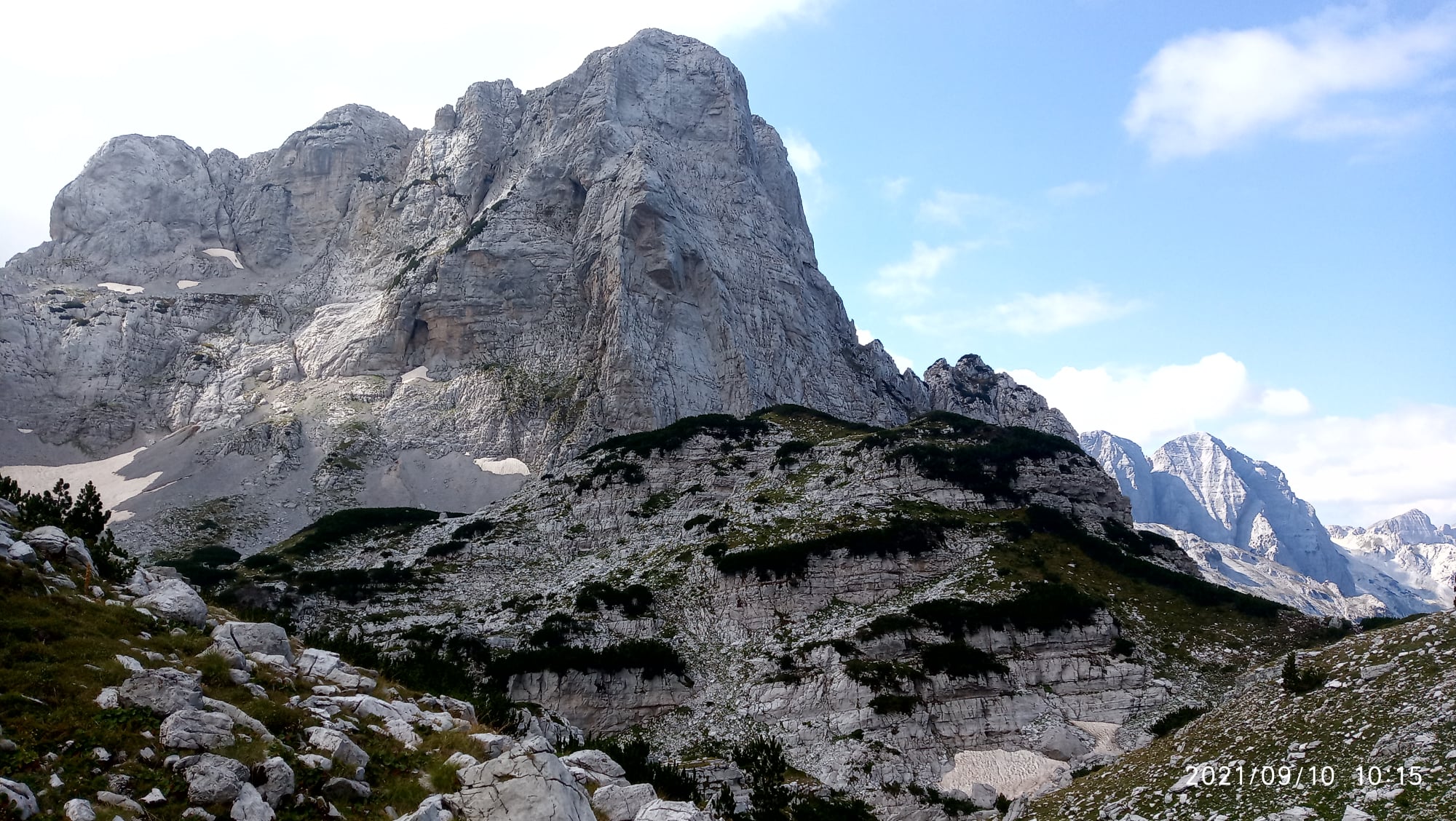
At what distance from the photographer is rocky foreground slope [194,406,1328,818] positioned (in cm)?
5581

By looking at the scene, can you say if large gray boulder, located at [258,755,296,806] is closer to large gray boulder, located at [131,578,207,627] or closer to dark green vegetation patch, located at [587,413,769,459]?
large gray boulder, located at [131,578,207,627]

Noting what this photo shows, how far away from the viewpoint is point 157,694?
1417 cm

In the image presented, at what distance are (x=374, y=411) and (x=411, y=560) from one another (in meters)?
68.7

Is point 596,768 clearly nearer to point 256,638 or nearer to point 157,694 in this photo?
point 157,694

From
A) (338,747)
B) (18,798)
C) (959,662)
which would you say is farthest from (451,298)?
(18,798)

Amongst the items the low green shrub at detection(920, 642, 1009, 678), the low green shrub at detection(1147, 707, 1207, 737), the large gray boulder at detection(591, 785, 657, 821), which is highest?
the large gray boulder at detection(591, 785, 657, 821)

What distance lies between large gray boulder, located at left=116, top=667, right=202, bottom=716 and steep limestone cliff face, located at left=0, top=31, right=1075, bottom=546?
114795 mm

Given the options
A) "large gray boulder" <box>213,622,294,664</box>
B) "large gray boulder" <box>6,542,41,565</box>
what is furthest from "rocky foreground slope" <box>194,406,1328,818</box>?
"large gray boulder" <box>6,542,41,565</box>

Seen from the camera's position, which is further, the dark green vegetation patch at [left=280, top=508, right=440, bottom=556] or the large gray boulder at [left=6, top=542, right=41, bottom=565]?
the dark green vegetation patch at [left=280, top=508, right=440, bottom=556]

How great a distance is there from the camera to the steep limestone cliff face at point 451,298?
138m
